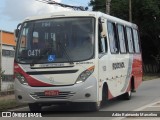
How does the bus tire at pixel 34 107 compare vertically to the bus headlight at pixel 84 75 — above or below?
below

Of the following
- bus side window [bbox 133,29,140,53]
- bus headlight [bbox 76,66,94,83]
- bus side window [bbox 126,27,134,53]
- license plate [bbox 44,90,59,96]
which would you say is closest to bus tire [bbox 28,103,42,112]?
license plate [bbox 44,90,59,96]

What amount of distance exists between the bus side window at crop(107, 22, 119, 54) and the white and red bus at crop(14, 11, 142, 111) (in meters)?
0.60

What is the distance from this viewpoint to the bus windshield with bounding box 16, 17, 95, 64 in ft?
44.7

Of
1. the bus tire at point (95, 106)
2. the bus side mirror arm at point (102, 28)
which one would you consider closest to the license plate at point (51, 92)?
the bus tire at point (95, 106)

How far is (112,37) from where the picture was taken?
15.9 m

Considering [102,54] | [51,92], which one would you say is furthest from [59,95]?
[102,54]

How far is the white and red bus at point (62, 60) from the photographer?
13.3 metres

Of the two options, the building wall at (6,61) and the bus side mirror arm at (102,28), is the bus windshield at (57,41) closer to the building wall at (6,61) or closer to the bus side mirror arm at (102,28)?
the bus side mirror arm at (102,28)

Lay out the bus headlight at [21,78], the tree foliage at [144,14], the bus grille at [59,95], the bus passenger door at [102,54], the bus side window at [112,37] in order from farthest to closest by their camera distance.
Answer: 1. the tree foliage at [144,14]
2. the bus side window at [112,37]
3. the bus passenger door at [102,54]
4. the bus headlight at [21,78]
5. the bus grille at [59,95]

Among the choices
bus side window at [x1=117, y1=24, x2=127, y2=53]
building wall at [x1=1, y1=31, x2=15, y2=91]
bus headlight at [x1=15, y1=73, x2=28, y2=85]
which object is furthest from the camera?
building wall at [x1=1, y1=31, x2=15, y2=91]

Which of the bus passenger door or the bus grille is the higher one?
the bus passenger door

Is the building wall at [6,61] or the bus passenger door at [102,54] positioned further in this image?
the building wall at [6,61]

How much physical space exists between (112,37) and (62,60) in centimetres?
295

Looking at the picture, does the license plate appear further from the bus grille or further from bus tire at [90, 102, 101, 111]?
bus tire at [90, 102, 101, 111]
